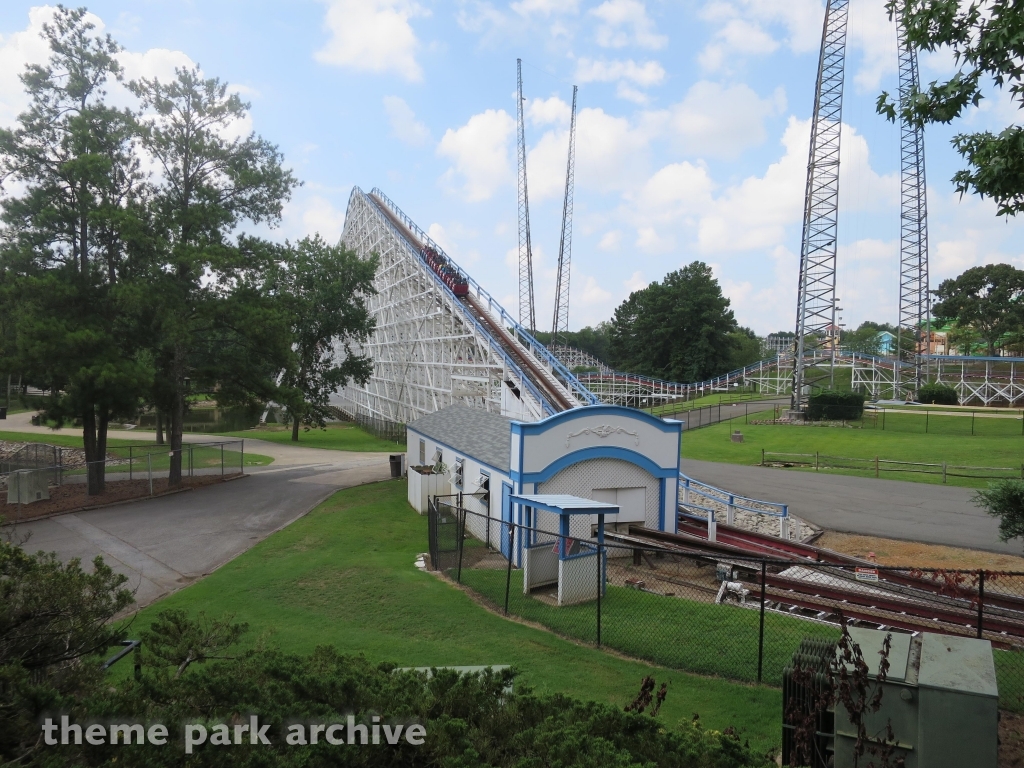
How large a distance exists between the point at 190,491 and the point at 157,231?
27.1 ft

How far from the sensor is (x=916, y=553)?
14.4m

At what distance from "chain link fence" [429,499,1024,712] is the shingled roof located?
2.82 metres

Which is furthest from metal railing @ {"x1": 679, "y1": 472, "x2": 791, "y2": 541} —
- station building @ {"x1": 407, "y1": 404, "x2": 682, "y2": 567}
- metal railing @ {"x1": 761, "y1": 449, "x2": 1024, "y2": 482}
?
metal railing @ {"x1": 761, "y1": 449, "x2": 1024, "y2": 482}

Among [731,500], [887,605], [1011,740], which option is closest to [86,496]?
[731,500]

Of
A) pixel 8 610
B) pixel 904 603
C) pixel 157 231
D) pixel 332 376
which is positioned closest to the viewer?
pixel 8 610

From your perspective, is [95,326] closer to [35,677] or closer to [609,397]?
[35,677]

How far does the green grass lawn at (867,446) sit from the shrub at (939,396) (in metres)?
13.9

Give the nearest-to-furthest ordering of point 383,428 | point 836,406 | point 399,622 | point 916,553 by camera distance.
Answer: point 399,622
point 916,553
point 836,406
point 383,428

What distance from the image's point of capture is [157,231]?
20844 mm

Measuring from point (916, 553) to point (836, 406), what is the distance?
29.2 metres

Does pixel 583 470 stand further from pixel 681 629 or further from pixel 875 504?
pixel 875 504

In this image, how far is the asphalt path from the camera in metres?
15.9

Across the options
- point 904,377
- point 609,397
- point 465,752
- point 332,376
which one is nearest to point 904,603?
point 465,752

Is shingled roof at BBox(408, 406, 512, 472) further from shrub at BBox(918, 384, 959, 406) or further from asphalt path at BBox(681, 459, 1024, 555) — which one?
shrub at BBox(918, 384, 959, 406)
